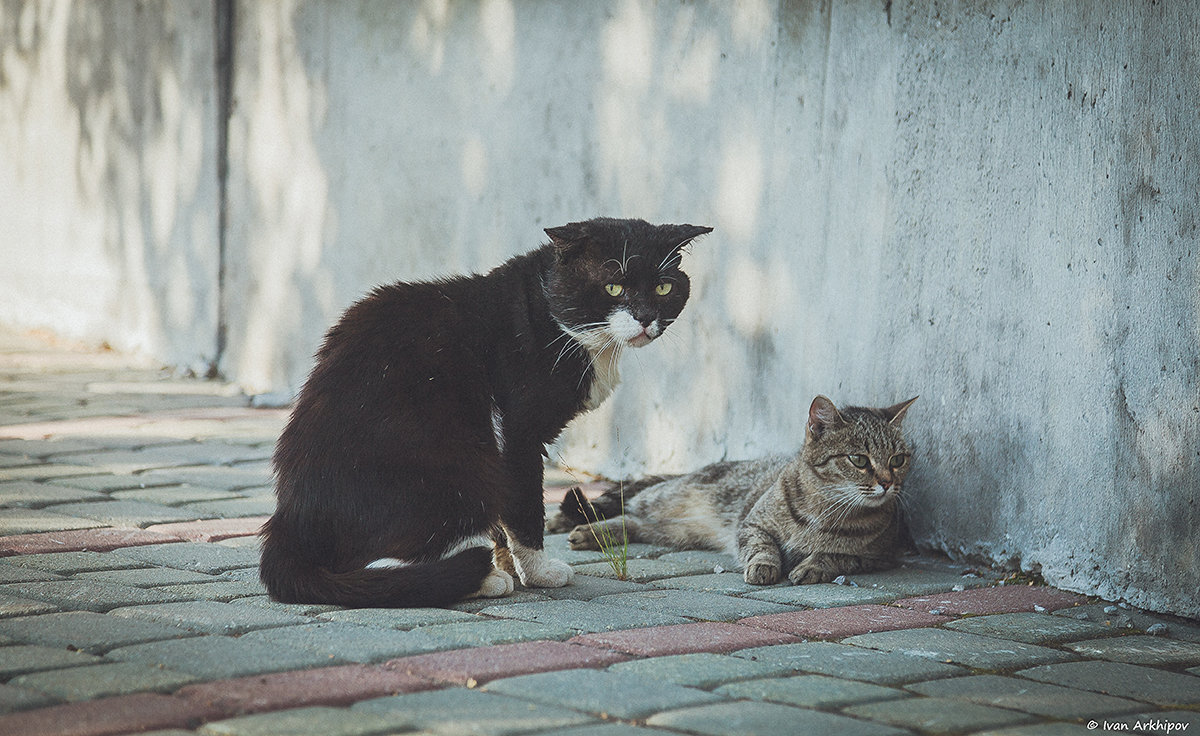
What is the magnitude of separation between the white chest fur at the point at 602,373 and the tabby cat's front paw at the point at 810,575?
895 millimetres

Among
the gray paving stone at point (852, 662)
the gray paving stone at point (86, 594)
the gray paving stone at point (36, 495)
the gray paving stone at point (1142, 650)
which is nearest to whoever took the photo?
the gray paving stone at point (852, 662)

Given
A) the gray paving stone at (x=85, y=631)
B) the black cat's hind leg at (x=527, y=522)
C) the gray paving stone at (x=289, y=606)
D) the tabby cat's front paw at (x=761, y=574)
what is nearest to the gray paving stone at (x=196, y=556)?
the gray paving stone at (x=289, y=606)

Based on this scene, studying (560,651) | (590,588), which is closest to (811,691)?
(560,651)

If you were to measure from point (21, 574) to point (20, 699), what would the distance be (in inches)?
51.6

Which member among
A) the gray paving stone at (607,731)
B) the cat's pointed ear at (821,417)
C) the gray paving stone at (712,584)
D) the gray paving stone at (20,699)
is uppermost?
the cat's pointed ear at (821,417)

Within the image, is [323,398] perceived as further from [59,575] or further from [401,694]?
[401,694]

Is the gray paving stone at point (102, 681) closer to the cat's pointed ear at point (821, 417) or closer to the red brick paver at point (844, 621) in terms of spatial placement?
the red brick paver at point (844, 621)

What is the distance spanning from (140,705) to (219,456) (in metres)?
3.67

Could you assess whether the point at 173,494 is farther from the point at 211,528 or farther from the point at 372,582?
the point at 372,582

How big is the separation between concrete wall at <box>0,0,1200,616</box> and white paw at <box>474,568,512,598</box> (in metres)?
1.65

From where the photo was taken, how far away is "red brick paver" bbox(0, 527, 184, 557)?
4.08 m

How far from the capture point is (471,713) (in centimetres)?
251

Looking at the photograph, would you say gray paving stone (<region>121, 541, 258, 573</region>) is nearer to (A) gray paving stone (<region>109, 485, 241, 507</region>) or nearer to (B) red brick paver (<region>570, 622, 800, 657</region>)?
(A) gray paving stone (<region>109, 485, 241, 507</region>)

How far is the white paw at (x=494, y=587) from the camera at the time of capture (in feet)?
12.3
